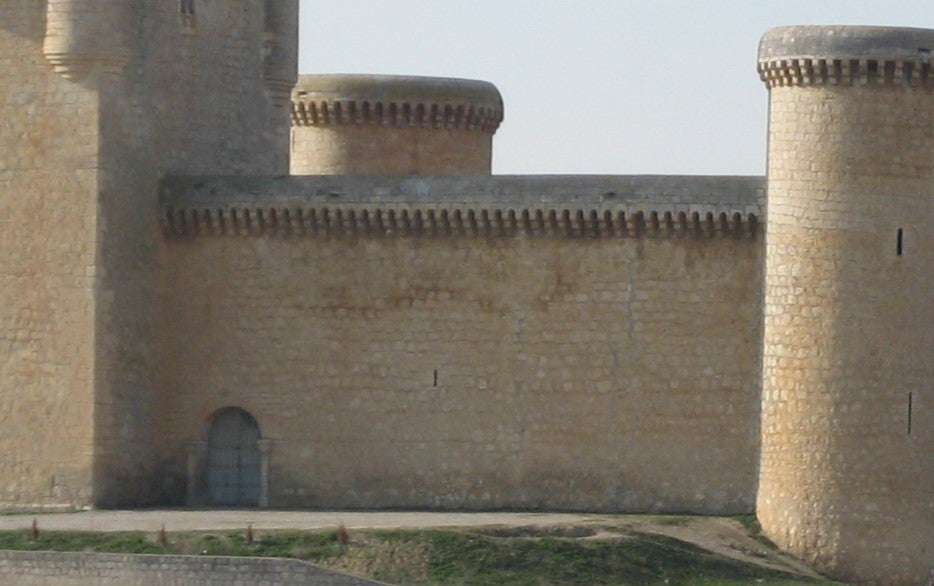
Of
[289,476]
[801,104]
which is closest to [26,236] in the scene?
[289,476]

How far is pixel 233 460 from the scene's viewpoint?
138ft

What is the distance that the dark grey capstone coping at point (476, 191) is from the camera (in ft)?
130

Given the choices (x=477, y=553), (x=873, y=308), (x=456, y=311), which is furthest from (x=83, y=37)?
(x=873, y=308)

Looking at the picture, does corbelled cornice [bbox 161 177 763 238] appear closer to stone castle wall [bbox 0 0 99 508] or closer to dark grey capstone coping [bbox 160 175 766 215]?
dark grey capstone coping [bbox 160 175 766 215]

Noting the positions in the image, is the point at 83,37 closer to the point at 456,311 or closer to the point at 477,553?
the point at 456,311

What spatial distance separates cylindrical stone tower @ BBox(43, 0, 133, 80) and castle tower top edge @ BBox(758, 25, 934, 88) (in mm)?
8648

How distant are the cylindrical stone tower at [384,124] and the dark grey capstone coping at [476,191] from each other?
5774mm

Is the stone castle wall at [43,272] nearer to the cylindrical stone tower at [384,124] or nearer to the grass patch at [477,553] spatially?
the grass patch at [477,553]

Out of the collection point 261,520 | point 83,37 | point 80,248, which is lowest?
point 261,520

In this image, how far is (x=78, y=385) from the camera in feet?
134

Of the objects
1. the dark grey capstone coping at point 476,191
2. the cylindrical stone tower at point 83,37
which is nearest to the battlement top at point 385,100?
the dark grey capstone coping at point 476,191

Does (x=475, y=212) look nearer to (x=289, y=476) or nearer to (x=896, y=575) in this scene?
(x=289, y=476)

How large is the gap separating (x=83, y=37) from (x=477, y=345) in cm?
629

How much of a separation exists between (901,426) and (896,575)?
175 centimetres
